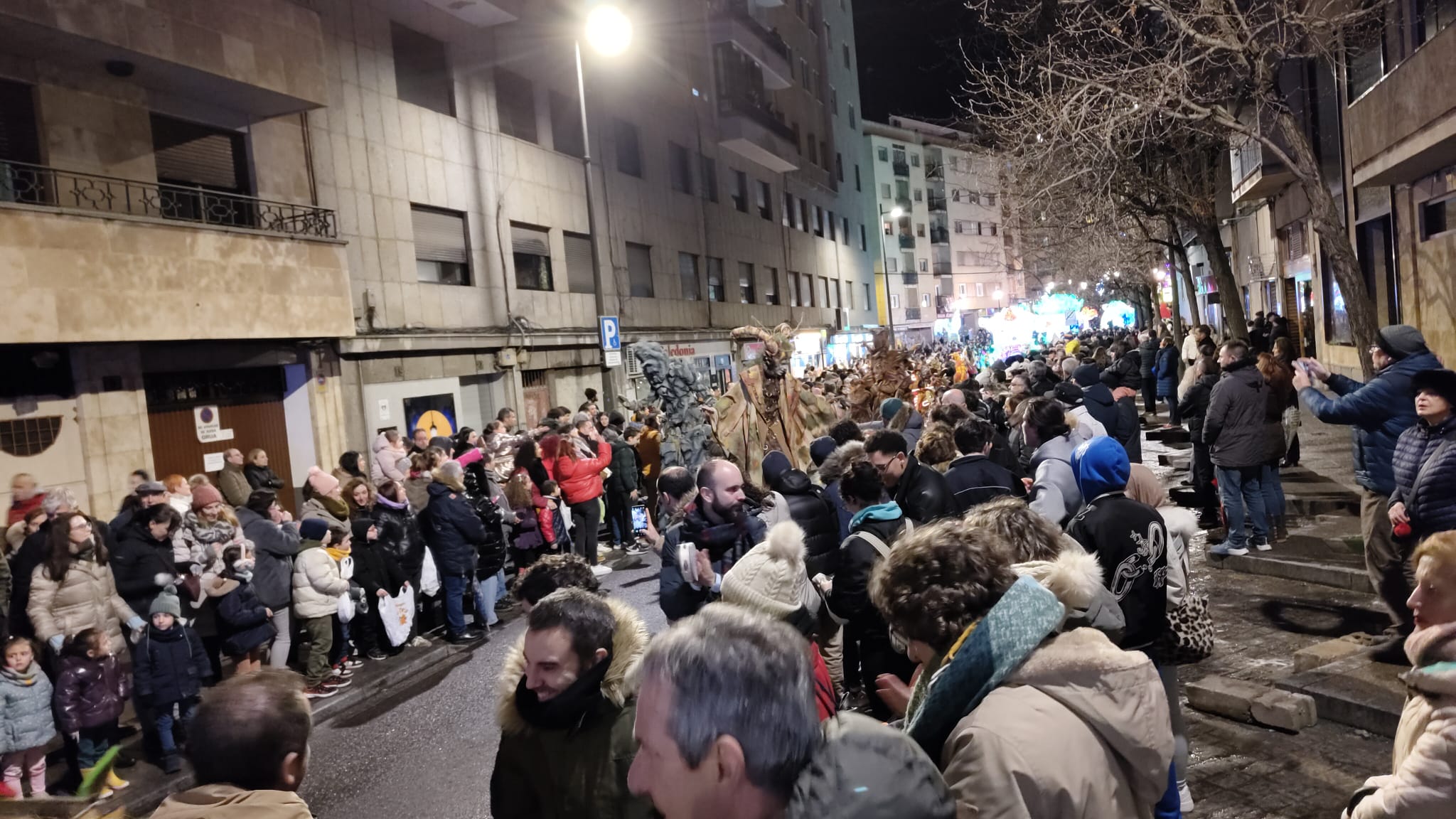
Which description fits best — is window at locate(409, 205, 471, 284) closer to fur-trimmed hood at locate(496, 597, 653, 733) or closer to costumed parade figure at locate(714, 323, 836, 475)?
costumed parade figure at locate(714, 323, 836, 475)

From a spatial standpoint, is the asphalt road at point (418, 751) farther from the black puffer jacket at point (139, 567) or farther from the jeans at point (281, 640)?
the black puffer jacket at point (139, 567)

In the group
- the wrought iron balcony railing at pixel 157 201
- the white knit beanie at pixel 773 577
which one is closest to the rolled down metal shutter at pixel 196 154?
the wrought iron balcony railing at pixel 157 201

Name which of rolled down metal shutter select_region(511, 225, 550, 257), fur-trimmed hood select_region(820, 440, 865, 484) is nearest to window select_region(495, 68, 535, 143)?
rolled down metal shutter select_region(511, 225, 550, 257)

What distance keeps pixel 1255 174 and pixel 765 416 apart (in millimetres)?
12182

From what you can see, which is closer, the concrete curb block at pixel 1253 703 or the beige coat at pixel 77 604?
the concrete curb block at pixel 1253 703

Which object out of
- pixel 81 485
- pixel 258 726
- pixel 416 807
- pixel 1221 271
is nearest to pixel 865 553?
pixel 258 726

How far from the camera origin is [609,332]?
16.0 meters

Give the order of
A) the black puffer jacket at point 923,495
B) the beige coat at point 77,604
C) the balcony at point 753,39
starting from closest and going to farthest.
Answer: the black puffer jacket at point 923,495, the beige coat at point 77,604, the balcony at point 753,39

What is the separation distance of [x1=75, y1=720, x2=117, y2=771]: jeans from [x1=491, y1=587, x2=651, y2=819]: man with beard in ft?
15.9

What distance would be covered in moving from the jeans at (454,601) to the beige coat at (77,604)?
8.66 ft

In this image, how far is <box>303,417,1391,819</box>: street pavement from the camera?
429cm

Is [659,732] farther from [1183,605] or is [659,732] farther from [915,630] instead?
[1183,605]

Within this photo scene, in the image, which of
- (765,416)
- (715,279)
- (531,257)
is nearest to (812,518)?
(765,416)

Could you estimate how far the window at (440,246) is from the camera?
16766 millimetres
